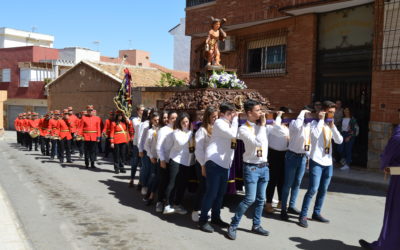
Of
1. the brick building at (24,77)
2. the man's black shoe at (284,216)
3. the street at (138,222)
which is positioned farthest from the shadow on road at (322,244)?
the brick building at (24,77)

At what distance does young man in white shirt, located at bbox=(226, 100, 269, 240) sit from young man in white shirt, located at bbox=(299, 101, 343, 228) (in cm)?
89

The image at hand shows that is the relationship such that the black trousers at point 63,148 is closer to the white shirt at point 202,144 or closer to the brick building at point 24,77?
the white shirt at point 202,144

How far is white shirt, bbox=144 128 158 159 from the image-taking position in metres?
7.22

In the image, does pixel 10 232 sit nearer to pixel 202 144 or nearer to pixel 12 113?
pixel 202 144

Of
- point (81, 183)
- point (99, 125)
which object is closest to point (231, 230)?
point (81, 183)

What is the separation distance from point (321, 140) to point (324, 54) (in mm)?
7309

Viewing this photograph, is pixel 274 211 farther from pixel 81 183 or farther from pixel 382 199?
pixel 81 183

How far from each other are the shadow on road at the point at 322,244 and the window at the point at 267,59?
898 cm

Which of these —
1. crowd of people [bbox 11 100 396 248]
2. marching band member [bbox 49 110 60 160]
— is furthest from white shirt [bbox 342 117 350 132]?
marching band member [bbox 49 110 60 160]

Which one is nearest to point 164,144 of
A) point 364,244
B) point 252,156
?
point 252,156

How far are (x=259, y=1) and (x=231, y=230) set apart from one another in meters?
10.3

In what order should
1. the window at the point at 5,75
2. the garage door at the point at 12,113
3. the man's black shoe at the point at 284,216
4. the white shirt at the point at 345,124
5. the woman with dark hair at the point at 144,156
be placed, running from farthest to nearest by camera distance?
the window at the point at 5,75 < the garage door at the point at 12,113 < the white shirt at the point at 345,124 < the woman with dark hair at the point at 144,156 < the man's black shoe at the point at 284,216

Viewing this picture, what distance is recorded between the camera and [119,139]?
11.1 metres

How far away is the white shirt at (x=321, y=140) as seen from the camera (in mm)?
6016
